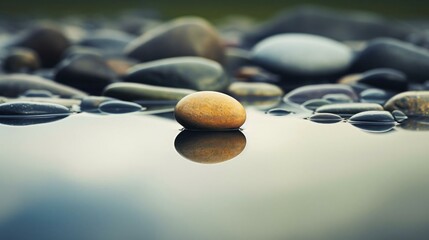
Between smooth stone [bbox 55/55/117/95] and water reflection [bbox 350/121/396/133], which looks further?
smooth stone [bbox 55/55/117/95]

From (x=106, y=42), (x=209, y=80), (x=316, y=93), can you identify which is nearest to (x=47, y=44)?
(x=106, y=42)

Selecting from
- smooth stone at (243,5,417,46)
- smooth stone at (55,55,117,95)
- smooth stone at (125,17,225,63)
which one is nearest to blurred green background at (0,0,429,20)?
smooth stone at (243,5,417,46)

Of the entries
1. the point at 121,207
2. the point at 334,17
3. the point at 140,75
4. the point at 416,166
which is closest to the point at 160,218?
the point at 121,207

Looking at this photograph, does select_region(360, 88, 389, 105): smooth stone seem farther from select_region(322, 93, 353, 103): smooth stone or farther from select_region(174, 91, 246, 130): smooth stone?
select_region(174, 91, 246, 130): smooth stone

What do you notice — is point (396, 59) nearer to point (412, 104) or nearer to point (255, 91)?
point (255, 91)

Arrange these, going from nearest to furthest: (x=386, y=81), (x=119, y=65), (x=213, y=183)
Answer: (x=213, y=183) < (x=386, y=81) < (x=119, y=65)

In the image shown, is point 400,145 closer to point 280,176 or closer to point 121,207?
point 280,176
